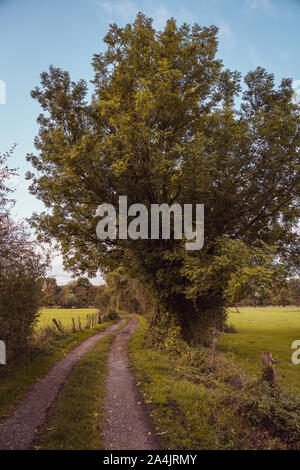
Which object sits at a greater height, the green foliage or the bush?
the green foliage

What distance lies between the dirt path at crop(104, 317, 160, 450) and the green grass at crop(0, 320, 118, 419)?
3.20 metres

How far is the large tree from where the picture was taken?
499 inches

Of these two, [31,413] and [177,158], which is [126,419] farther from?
[177,158]

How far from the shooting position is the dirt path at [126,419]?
582 centimetres

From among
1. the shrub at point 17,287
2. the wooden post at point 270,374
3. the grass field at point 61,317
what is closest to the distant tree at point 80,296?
the grass field at point 61,317

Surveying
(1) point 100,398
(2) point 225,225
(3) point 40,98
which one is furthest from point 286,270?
(3) point 40,98

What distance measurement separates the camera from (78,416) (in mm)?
7020

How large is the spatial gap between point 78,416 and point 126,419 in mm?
1430

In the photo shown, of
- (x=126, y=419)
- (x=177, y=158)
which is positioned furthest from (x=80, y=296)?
(x=126, y=419)

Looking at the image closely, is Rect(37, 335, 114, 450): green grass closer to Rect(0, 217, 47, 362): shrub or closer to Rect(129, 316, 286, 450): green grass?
Rect(129, 316, 286, 450): green grass

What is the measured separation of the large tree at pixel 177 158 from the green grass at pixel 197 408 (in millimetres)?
3857

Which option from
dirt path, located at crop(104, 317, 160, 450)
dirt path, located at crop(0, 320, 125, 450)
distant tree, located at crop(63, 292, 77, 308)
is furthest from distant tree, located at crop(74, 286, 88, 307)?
dirt path, located at crop(104, 317, 160, 450)
